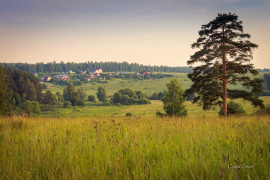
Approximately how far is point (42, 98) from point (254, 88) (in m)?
112

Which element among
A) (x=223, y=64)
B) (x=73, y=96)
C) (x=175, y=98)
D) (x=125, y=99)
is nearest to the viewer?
(x=223, y=64)

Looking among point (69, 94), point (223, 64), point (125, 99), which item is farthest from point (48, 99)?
point (223, 64)

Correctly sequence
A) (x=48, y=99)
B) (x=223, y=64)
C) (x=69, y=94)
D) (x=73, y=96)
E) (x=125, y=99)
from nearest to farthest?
(x=223, y=64) < (x=48, y=99) < (x=73, y=96) < (x=69, y=94) < (x=125, y=99)

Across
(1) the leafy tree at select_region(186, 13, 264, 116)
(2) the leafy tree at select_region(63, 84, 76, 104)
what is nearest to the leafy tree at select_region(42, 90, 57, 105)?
(2) the leafy tree at select_region(63, 84, 76, 104)

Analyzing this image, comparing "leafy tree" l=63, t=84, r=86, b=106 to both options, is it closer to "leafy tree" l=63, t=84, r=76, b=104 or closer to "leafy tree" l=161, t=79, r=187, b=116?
"leafy tree" l=63, t=84, r=76, b=104

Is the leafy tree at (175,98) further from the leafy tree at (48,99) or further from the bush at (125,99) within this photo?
the leafy tree at (48,99)

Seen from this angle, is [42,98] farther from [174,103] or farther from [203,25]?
[203,25]

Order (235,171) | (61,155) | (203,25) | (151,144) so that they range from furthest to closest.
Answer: (203,25)
(151,144)
(61,155)
(235,171)

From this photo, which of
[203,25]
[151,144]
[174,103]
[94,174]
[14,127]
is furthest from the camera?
[174,103]

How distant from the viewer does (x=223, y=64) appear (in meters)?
18.8

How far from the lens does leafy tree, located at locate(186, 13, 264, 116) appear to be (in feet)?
58.0

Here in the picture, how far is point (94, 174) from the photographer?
7.66 feet

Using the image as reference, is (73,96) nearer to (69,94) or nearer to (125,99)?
(69,94)

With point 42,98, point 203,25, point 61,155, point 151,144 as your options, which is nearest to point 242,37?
point 203,25
